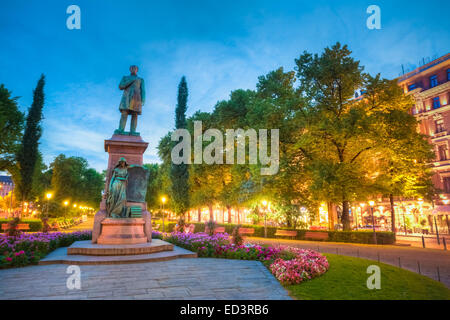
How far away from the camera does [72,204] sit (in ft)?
172

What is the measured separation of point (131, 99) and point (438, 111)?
39901 mm

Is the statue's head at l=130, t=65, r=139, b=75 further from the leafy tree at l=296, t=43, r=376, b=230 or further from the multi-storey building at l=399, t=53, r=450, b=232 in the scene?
the multi-storey building at l=399, t=53, r=450, b=232

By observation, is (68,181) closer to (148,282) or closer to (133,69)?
(133,69)

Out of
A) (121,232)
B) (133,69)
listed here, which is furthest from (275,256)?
(133,69)

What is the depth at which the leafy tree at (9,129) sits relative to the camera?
28.3 meters

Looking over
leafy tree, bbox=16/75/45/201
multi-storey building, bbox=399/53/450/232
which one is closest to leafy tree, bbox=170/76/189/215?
leafy tree, bbox=16/75/45/201

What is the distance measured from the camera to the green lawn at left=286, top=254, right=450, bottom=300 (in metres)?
5.89

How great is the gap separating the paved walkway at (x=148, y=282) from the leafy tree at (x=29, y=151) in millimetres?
30206

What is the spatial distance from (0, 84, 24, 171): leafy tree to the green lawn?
32.8 m
